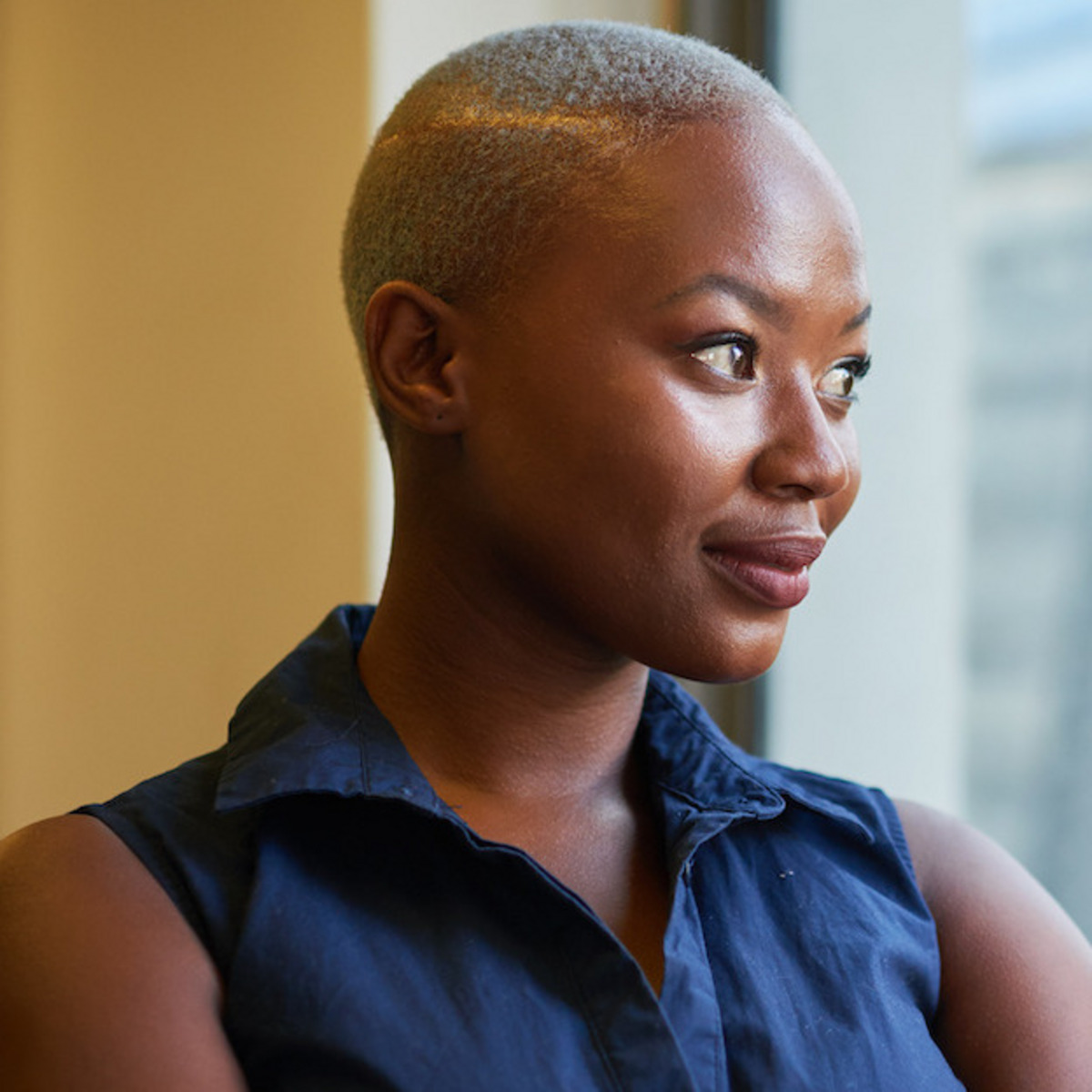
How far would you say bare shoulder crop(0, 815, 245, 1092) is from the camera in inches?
31.6

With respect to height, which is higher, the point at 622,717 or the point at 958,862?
the point at 622,717

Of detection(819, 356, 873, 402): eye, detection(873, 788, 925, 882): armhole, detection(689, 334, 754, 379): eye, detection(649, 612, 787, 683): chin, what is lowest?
detection(873, 788, 925, 882): armhole

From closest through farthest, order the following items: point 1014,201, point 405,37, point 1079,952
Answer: point 1079,952, point 405,37, point 1014,201

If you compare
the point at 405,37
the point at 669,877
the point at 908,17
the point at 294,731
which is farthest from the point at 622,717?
the point at 908,17

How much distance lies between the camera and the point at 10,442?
188cm

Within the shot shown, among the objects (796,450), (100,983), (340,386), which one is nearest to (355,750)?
(100,983)

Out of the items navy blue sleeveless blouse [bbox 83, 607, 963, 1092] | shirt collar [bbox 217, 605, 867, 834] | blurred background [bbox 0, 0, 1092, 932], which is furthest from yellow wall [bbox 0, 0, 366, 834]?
navy blue sleeveless blouse [bbox 83, 607, 963, 1092]

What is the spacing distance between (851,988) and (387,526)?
801 millimetres

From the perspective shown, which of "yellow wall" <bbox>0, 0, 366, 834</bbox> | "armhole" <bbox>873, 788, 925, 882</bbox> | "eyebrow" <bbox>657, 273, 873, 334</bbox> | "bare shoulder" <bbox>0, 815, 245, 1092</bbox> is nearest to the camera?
"bare shoulder" <bbox>0, 815, 245, 1092</bbox>

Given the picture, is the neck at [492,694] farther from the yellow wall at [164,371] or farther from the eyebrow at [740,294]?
the yellow wall at [164,371]

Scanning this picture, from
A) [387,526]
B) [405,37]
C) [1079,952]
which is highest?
[405,37]

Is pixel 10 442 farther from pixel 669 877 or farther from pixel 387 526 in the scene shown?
pixel 669 877

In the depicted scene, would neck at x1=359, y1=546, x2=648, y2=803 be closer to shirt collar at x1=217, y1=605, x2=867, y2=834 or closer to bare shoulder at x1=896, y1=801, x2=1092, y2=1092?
shirt collar at x1=217, y1=605, x2=867, y2=834

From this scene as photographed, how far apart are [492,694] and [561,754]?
65mm
